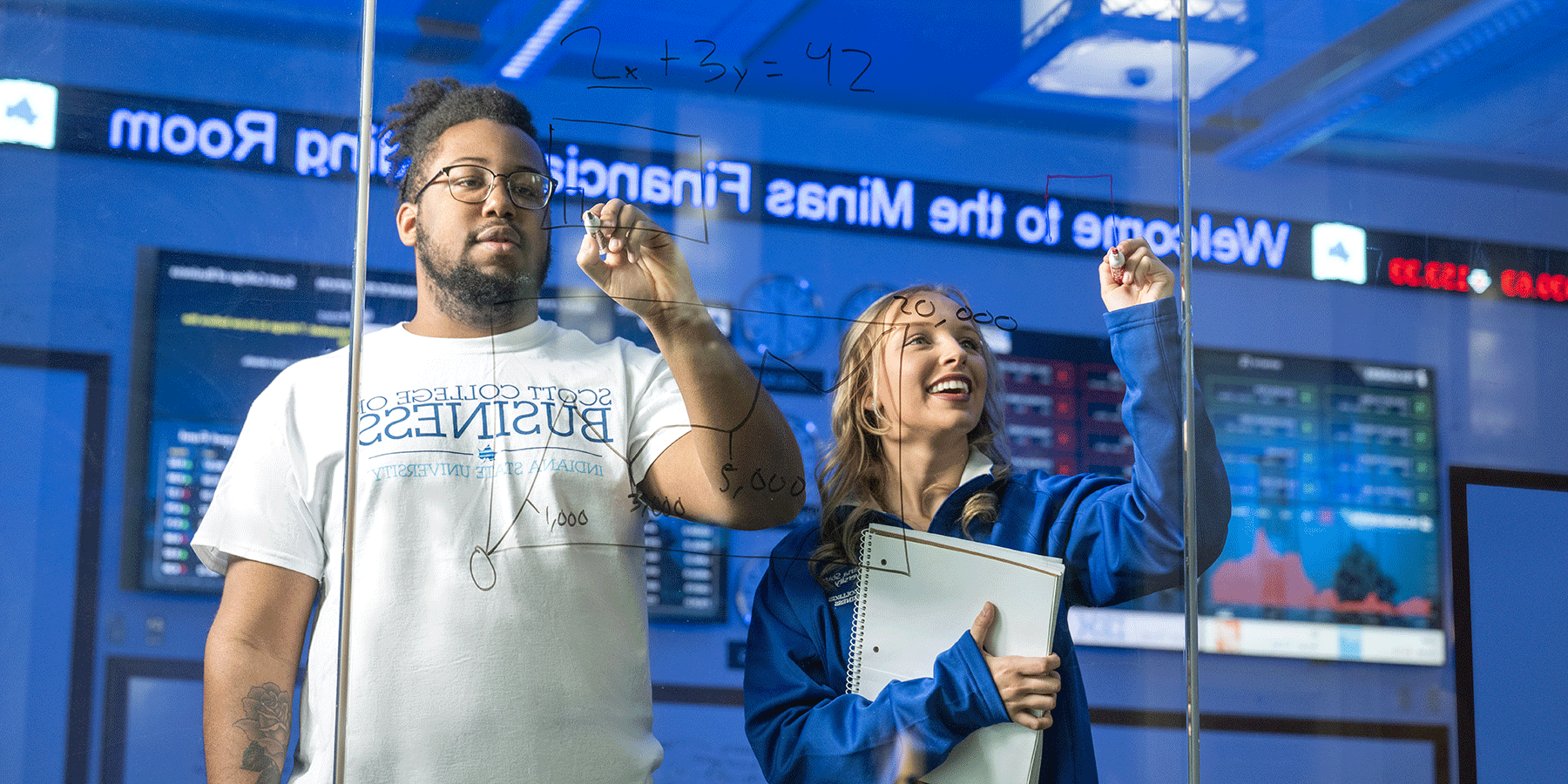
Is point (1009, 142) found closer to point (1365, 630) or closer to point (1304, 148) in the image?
point (1304, 148)

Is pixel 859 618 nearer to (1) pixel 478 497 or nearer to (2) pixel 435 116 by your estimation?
(1) pixel 478 497

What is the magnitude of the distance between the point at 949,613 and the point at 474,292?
704 millimetres

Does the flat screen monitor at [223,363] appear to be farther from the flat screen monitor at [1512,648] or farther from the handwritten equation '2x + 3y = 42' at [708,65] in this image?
the flat screen monitor at [1512,648]

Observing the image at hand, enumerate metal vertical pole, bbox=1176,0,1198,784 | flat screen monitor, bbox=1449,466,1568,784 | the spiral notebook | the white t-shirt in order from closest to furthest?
1. the white t-shirt
2. the spiral notebook
3. metal vertical pole, bbox=1176,0,1198,784
4. flat screen monitor, bbox=1449,466,1568,784

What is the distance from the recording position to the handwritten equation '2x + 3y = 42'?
4.98 ft

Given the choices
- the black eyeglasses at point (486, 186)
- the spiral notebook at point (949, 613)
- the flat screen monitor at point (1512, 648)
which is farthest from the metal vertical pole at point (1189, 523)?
the black eyeglasses at point (486, 186)

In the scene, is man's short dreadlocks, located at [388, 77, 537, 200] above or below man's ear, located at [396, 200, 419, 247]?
above

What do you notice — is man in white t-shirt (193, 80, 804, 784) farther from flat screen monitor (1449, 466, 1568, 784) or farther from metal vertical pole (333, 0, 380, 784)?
flat screen monitor (1449, 466, 1568, 784)

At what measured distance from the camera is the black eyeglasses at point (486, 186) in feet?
4.70

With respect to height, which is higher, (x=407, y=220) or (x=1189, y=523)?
(x=407, y=220)

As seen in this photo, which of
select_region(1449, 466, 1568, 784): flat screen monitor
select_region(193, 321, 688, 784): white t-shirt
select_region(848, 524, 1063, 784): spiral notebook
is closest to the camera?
select_region(193, 321, 688, 784): white t-shirt

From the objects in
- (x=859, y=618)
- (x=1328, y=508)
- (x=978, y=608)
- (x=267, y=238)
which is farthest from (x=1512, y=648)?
(x=267, y=238)

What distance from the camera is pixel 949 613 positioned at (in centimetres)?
146

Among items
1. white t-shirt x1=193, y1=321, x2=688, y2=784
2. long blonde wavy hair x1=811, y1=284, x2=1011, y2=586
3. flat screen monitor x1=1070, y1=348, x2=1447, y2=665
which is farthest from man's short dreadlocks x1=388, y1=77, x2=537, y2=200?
flat screen monitor x1=1070, y1=348, x2=1447, y2=665
